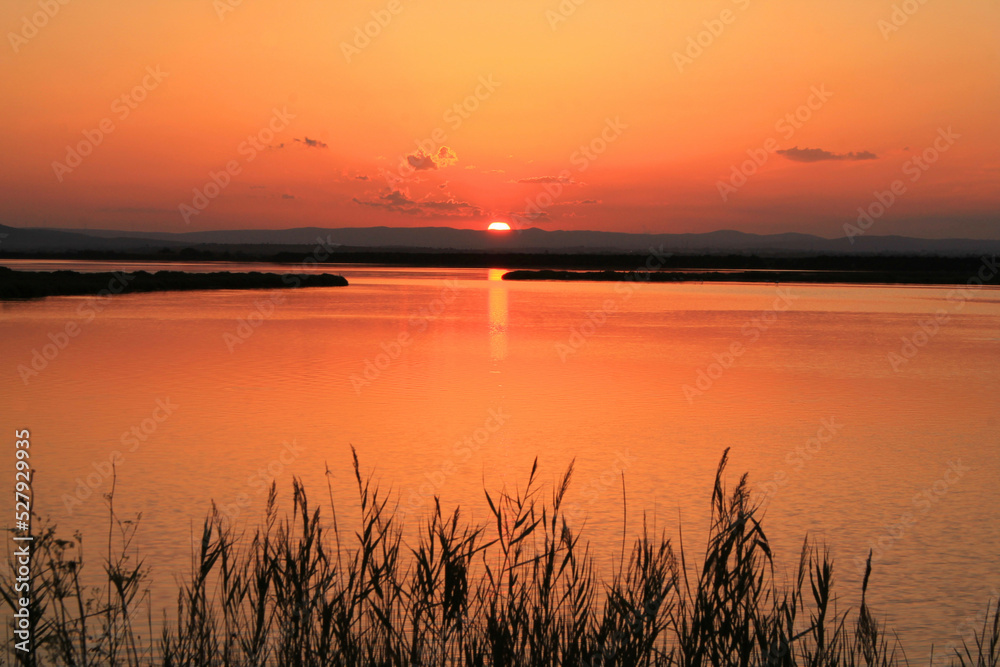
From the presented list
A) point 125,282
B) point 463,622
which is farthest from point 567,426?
point 125,282

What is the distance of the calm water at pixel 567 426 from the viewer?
6434mm

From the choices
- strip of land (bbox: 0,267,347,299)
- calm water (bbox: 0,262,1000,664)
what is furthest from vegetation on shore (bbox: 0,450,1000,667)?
strip of land (bbox: 0,267,347,299)

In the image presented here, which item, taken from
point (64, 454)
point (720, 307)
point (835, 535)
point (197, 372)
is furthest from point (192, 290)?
point (835, 535)

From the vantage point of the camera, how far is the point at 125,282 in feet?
127

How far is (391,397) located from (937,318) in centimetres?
2026

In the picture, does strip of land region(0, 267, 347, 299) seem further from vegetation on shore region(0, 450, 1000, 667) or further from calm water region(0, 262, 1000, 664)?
vegetation on shore region(0, 450, 1000, 667)

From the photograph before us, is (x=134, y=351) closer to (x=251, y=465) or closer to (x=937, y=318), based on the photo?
(x=251, y=465)

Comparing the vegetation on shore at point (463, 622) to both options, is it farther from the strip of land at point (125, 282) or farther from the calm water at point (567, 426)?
the strip of land at point (125, 282)

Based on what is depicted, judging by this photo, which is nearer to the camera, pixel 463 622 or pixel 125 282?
pixel 463 622

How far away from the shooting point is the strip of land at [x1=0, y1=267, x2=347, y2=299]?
32.0 m

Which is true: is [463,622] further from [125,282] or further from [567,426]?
[125,282]

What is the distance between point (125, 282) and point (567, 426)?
108ft

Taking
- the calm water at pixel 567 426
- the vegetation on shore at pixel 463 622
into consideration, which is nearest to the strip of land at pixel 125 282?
the calm water at pixel 567 426

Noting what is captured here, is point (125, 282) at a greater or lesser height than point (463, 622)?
greater
